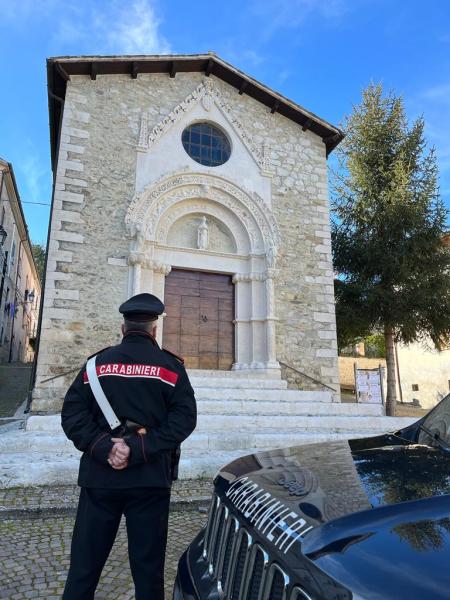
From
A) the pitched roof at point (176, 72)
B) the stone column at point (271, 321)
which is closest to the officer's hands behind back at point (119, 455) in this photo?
the stone column at point (271, 321)

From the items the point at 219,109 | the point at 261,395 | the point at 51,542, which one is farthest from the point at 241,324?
the point at 51,542

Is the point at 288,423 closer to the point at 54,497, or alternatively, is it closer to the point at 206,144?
the point at 54,497

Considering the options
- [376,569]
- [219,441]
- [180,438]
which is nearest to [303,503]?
[376,569]

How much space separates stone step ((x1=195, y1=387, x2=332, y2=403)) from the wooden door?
6.19ft

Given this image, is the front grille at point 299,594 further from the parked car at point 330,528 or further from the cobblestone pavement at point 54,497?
the cobblestone pavement at point 54,497

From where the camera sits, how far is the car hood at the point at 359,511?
1211mm

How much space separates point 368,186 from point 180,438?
14272 mm

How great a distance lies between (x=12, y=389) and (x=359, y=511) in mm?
15419

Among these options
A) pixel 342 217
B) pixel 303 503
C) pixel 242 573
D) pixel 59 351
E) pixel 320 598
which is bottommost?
pixel 242 573

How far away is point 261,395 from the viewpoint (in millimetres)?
9289

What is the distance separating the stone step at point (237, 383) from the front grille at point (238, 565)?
22.4 ft

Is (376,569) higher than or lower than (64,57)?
lower

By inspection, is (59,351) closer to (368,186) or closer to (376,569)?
(376,569)

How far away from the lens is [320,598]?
4.05ft
